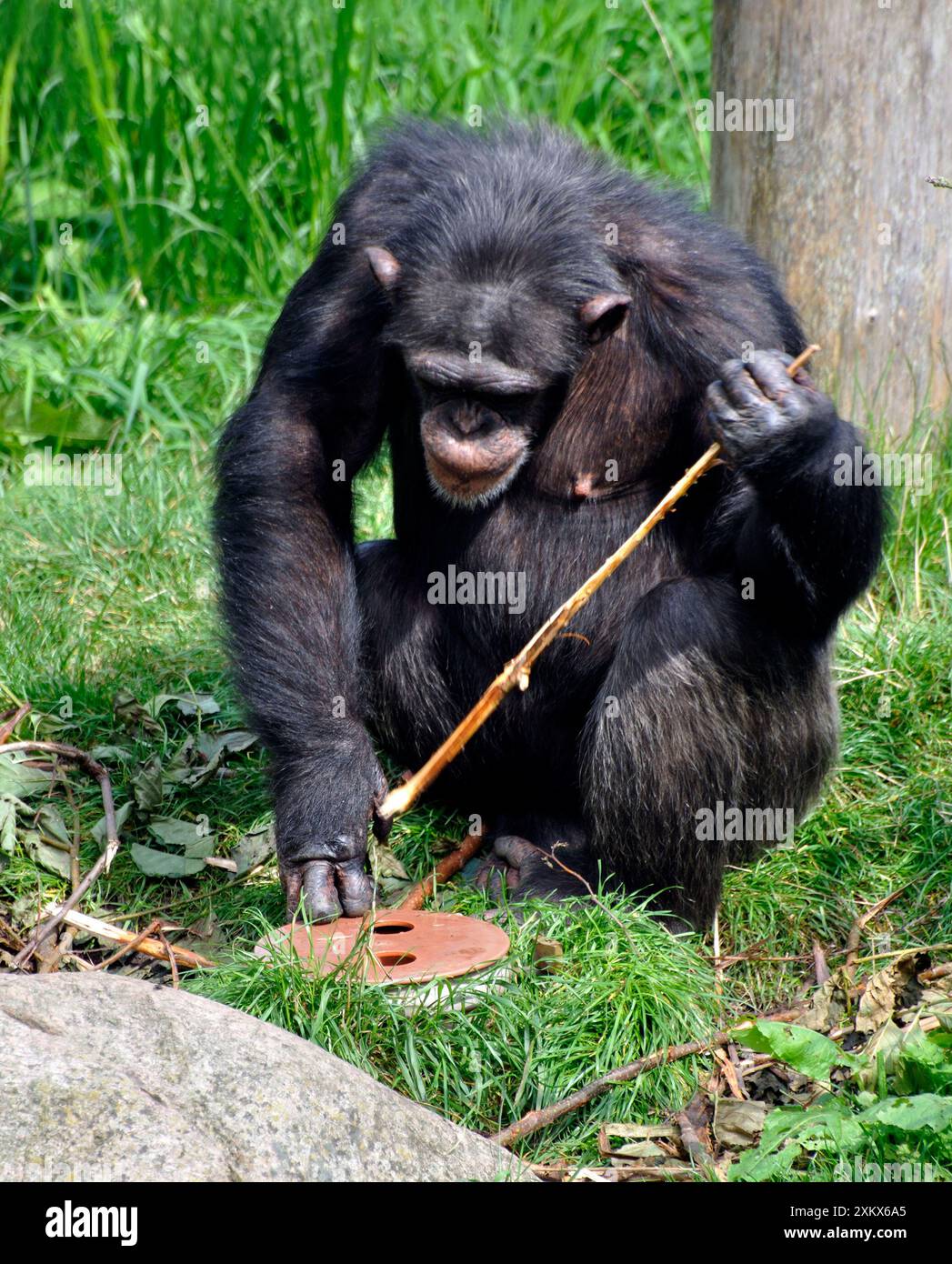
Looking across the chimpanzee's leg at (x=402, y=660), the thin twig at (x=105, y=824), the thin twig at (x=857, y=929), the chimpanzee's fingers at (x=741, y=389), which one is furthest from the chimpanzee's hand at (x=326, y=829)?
the chimpanzee's fingers at (x=741, y=389)

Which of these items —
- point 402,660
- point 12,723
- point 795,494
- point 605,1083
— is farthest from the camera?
point 12,723

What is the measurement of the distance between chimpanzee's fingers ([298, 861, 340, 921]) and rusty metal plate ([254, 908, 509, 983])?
0.06 m

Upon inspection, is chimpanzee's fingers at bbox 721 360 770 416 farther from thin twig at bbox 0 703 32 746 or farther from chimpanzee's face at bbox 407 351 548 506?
thin twig at bbox 0 703 32 746

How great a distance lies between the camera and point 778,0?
6184 mm

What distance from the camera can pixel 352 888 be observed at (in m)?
4.65

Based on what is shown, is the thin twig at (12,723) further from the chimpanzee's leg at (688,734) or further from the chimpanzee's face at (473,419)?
the chimpanzee's leg at (688,734)

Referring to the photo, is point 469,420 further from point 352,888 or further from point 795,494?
point 352,888

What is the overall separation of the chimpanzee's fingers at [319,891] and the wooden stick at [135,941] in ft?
1.07

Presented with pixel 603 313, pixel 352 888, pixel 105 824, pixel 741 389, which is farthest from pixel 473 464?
pixel 105 824

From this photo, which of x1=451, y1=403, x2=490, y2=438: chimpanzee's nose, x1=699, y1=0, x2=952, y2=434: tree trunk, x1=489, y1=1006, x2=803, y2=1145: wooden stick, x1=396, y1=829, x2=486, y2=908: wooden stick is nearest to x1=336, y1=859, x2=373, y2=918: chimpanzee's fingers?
x1=396, y1=829, x2=486, y2=908: wooden stick

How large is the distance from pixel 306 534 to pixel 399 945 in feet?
4.60

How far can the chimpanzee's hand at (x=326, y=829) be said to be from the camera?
463 centimetres

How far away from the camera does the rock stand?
9.91 ft

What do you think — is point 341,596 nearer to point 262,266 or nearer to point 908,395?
point 908,395
